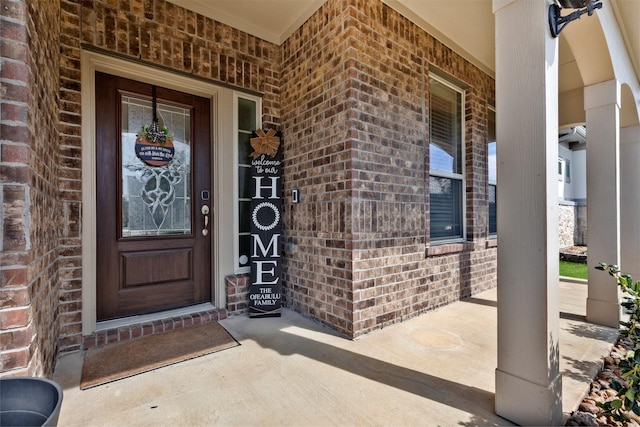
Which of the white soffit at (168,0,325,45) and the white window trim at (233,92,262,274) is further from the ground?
the white soffit at (168,0,325,45)

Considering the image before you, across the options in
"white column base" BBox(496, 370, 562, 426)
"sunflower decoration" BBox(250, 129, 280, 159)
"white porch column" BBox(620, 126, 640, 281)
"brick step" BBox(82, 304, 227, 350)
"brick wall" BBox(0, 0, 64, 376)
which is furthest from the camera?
"white porch column" BBox(620, 126, 640, 281)

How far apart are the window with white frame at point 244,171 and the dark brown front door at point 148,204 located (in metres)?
0.30

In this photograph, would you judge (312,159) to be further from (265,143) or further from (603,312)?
(603,312)

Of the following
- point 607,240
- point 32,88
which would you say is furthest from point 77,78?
point 607,240

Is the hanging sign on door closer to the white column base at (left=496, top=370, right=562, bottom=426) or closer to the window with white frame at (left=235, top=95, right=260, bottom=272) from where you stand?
the window with white frame at (left=235, top=95, right=260, bottom=272)

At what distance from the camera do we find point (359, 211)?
2.49m

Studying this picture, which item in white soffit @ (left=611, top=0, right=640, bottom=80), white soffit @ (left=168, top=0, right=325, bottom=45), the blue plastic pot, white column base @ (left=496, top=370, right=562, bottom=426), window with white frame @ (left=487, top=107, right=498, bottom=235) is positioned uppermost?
white soffit @ (left=168, top=0, right=325, bottom=45)

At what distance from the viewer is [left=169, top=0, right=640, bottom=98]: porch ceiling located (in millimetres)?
2691

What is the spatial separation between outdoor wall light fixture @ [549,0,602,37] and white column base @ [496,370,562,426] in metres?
1.74

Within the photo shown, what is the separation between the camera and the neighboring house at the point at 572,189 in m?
9.09

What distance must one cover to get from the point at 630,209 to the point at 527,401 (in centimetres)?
344

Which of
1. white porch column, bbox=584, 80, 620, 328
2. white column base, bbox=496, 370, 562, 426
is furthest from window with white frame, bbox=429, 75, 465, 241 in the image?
white column base, bbox=496, 370, 562, 426

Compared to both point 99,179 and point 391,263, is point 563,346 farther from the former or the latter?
point 99,179

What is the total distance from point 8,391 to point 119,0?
2782 mm
